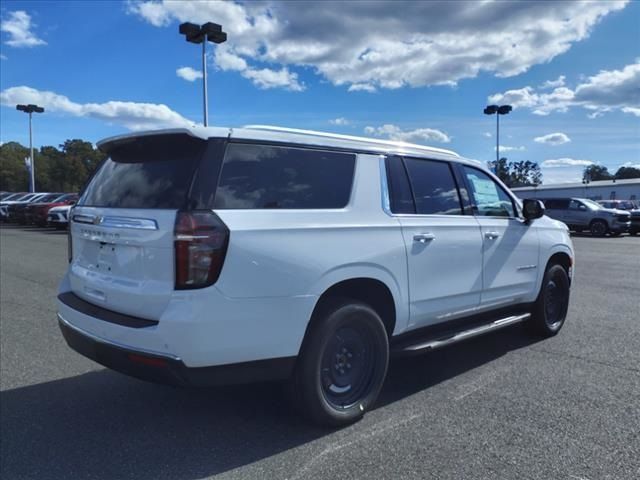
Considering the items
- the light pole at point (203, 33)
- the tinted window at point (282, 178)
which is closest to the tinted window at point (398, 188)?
the tinted window at point (282, 178)

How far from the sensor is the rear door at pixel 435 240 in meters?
4.09

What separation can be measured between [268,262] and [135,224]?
2.76 ft

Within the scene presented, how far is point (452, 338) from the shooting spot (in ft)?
14.3

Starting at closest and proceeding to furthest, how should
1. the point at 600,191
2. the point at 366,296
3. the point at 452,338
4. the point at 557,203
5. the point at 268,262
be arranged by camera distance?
the point at 268,262 → the point at 366,296 → the point at 452,338 → the point at 557,203 → the point at 600,191

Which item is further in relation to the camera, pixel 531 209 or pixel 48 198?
pixel 48 198

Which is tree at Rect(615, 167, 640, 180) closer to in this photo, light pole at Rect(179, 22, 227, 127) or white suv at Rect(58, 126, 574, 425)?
light pole at Rect(179, 22, 227, 127)

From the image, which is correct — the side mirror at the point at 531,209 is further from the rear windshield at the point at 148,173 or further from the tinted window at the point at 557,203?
the tinted window at the point at 557,203

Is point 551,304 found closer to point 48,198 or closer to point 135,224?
point 135,224

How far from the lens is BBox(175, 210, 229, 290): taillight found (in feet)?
9.73

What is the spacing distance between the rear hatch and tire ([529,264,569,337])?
4.20 meters

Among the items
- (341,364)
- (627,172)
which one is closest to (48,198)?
(341,364)

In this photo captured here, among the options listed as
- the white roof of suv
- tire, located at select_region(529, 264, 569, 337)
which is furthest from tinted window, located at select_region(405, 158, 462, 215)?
tire, located at select_region(529, 264, 569, 337)

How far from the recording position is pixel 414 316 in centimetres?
413

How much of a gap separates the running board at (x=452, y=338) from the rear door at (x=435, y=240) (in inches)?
6.1
